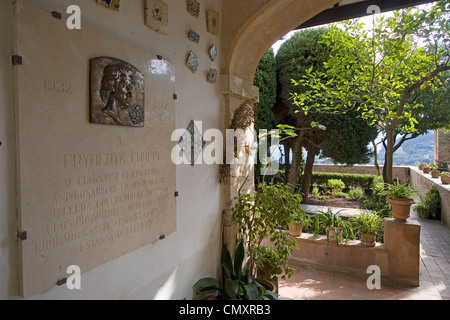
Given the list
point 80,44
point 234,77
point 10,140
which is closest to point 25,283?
point 10,140

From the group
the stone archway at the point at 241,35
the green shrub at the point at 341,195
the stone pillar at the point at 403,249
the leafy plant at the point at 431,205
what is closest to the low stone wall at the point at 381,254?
the stone pillar at the point at 403,249

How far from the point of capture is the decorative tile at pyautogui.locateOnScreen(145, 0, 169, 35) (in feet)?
5.11

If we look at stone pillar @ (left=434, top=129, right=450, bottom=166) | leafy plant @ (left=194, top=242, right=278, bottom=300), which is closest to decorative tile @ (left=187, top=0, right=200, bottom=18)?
leafy plant @ (left=194, top=242, right=278, bottom=300)

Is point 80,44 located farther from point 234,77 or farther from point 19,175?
point 234,77

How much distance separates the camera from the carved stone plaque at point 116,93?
124 cm

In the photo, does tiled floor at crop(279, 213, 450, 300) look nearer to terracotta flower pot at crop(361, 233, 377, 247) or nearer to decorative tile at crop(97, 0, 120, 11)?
terracotta flower pot at crop(361, 233, 377, 247)

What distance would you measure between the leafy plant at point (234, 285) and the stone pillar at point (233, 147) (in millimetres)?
181

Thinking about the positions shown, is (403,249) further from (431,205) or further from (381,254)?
(431,205)

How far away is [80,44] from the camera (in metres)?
1.17

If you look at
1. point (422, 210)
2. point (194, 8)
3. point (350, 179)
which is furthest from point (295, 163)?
point (194, 8)

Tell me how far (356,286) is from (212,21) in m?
3.02

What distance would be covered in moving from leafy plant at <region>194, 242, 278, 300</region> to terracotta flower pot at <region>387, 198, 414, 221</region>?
6.22 ft

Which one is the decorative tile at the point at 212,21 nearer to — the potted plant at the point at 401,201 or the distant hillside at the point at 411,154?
the potted plant at the point at 401,201

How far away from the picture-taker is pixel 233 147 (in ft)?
7.84
